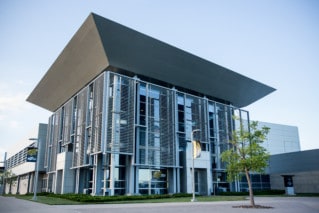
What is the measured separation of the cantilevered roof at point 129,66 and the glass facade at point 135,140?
152cm

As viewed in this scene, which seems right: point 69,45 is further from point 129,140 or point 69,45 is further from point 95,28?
point 129,140

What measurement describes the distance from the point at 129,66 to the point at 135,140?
9066 millimetres

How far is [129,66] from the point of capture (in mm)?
34219

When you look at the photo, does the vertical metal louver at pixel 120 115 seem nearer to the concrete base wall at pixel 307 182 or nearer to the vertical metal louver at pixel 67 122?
the vertical metal louver at pixel 67 122

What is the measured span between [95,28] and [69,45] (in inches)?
256

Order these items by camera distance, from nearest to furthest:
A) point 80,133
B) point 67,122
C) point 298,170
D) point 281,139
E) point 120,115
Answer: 1. point 120,115
2. point 80,133
3. point 67,122
4. point 298,170
5. point 281,139

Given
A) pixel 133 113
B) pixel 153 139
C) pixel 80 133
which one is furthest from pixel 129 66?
pixel 80 133

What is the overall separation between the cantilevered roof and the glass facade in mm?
1523

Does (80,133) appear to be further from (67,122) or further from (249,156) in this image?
(249,156)

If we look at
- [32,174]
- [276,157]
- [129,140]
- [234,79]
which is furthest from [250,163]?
[32,174]

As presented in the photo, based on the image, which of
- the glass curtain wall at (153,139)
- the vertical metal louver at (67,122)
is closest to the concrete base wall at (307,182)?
the glass curtain wall at (153,139)

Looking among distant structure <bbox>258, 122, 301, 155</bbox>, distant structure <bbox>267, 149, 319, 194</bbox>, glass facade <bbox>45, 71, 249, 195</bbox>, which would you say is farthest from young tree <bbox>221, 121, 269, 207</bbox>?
distant structure <bbox>258, 122, 301, 155</bbox>

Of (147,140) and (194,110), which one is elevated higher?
(194,110)

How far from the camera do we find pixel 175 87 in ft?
135
